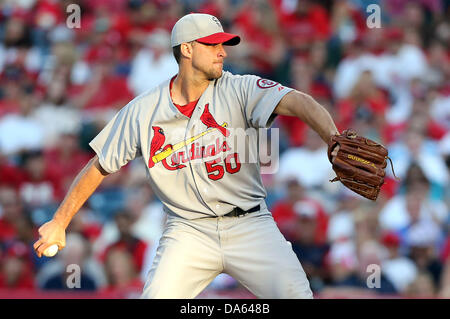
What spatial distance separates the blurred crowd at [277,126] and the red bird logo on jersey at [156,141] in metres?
2.34

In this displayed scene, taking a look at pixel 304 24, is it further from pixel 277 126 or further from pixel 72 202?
pixel 72 202

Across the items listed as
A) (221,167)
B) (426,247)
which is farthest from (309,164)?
(221,167)

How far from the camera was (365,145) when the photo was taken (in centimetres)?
362

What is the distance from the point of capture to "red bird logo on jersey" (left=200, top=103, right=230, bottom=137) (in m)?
4.03

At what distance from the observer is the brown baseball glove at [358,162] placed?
3566 millimetres

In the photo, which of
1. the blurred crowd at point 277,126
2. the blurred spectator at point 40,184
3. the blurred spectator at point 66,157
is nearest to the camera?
the blurred crowd at point 277,126

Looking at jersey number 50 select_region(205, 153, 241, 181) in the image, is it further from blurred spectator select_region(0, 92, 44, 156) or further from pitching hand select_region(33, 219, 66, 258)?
blurred spectator select_region(0, 92, 44, 156)

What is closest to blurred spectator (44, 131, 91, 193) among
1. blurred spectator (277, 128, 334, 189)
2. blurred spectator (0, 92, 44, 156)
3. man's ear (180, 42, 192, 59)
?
blurred spectator (0, 92, 44, 156)

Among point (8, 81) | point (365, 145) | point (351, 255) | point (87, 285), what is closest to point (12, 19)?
point (8, 81)

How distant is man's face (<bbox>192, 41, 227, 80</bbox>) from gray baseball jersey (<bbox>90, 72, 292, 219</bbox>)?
3.9 inches

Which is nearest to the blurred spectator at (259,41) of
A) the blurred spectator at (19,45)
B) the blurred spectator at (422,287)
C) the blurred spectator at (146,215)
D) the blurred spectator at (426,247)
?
the blurred spectator at (146,215)

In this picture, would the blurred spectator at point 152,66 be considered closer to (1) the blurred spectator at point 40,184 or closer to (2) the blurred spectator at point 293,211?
(1) the blurred spectator at point 40,184

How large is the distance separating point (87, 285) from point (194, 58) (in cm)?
321

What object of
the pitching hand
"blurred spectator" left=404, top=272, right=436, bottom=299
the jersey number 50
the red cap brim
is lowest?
"blurred spectator" left=404, top=272, right=436, bottom=299
